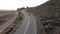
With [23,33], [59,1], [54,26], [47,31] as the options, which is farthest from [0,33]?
[59,1]

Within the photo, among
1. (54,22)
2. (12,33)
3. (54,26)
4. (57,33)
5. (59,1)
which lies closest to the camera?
(57,33)

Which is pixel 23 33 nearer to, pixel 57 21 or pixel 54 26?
pixel 54 26

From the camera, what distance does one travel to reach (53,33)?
4375 centimetres

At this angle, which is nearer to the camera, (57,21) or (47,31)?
(47,31)

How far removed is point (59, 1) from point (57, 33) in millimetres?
86666

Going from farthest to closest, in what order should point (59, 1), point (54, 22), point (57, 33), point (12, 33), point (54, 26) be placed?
point (59, 1) < point (54, 22) < point (54, 26) < point (12, 33) < point (57, 33)

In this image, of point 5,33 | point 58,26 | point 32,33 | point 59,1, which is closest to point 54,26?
point 58,26

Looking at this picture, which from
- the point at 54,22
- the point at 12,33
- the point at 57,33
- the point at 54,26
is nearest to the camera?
the point at 57,33

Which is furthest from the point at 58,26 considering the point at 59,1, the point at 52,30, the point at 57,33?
the point at 59,1

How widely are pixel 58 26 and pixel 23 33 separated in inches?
402

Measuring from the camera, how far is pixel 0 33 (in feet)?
148

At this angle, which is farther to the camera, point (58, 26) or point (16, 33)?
point (58, 26)

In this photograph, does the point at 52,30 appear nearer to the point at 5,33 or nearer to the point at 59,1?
the point at 5,33

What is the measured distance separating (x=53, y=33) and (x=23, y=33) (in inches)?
241
